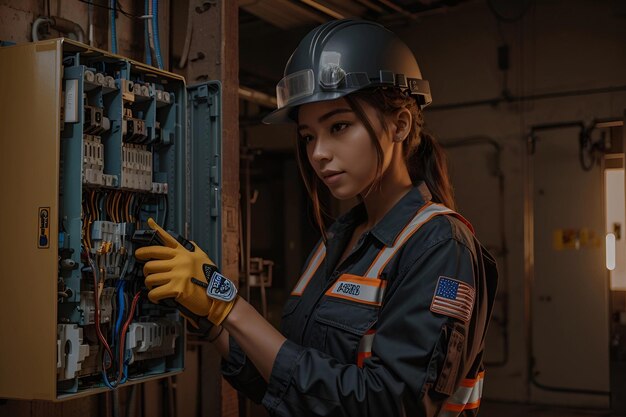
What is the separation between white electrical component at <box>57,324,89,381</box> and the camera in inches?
66.3

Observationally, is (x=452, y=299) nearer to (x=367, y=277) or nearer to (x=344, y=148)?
(x=367, y=277)

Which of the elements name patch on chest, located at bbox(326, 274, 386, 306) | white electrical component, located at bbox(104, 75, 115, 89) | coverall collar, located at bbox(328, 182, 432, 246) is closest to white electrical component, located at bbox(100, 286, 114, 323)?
white electrical component, located at bbox(104, 75, 115, 89)

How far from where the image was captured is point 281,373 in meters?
1.34

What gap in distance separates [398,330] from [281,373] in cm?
24

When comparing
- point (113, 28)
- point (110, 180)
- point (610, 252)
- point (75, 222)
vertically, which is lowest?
point (610, 252)

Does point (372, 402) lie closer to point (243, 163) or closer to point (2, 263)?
point (2, 263)

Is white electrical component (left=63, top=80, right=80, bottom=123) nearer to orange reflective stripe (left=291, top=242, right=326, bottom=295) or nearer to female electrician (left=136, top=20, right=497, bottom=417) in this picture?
female electrician (left=136, top=20, right=497, bottom=417)

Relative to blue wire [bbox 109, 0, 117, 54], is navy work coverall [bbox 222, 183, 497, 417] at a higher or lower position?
lower

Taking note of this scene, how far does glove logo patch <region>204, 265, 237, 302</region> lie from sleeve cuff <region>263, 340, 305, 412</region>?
0.60 ft

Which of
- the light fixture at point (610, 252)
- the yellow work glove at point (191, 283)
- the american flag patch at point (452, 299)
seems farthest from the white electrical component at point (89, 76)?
the light fixture at point (610, 252)

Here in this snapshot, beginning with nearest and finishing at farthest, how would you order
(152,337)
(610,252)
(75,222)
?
(75,222)
(152,337)
(610,252)

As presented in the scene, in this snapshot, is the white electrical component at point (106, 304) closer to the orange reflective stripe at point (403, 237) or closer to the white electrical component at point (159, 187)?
the white electrical component at point (159, 187)

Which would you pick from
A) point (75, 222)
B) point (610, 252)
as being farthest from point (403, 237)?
point (610, 252)

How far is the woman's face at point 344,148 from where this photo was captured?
1.43 meters
